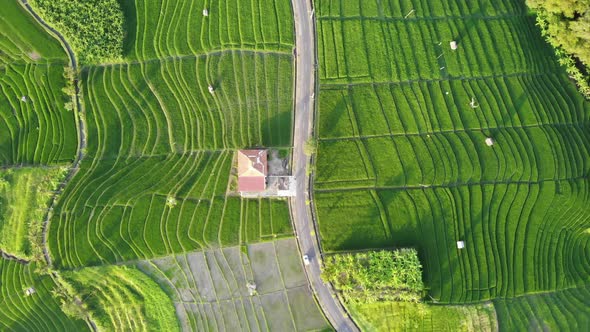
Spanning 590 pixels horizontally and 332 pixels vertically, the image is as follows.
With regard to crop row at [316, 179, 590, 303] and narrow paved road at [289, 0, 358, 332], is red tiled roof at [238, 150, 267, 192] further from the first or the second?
crop row at [316, 179, 590, 303]

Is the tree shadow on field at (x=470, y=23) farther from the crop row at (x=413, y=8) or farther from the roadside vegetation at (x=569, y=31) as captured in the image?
the roadside vegetation at (x=569, y=31)

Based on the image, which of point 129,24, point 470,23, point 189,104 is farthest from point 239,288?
point 470,23

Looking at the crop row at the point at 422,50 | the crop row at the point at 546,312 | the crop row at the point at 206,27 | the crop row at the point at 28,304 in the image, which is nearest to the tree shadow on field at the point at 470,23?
the crop row at the point at 422,50

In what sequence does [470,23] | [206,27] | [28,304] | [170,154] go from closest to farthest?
1. [28,304]
2. [170,154]
3. [206,27]
4. [470,23]

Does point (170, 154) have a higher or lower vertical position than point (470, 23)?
lower

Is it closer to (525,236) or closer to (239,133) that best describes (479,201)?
(525,236)

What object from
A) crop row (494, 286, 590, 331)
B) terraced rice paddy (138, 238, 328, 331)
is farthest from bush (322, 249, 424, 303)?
crop row (494, 286, 590, 331)

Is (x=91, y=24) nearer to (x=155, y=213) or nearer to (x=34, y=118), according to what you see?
(x=34, y=118)
